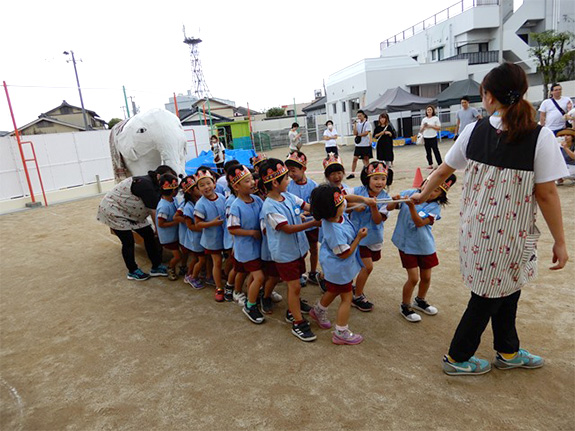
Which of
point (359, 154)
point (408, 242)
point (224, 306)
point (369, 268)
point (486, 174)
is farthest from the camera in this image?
point (359, 154)

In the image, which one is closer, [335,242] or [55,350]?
[335,242]

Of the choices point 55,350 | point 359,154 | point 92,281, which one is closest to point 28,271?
point 92,281

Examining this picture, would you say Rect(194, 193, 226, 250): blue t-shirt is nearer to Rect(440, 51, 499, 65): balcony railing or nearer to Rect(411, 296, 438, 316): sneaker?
Rect(411, 296, 438, 316): sneaker

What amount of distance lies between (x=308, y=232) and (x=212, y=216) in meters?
0.97

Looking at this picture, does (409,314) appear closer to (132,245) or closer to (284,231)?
(284,231)

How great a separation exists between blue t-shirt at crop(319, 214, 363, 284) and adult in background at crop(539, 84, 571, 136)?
617 cm

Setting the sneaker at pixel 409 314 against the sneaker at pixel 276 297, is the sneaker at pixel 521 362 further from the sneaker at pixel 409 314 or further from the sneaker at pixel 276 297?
the sneaker at pixel 276 297

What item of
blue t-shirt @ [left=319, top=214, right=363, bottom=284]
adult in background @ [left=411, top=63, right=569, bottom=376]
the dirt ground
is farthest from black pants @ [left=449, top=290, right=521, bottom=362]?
blue t-shirt @ [left=319, top=214, right=363, bottom=284]

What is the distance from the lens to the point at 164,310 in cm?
397

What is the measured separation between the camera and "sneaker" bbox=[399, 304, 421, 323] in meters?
3.30

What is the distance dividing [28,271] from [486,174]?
Answer: 226 inches

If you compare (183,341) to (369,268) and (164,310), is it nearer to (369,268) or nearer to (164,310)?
(164,310)

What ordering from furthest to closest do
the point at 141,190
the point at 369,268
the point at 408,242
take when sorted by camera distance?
the point at 141,190 < the point at 369,268 < the point at 408,242

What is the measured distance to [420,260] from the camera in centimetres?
324
